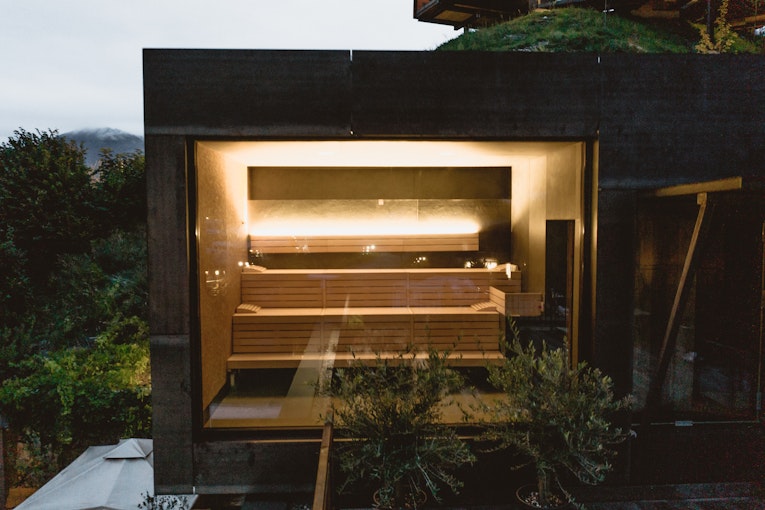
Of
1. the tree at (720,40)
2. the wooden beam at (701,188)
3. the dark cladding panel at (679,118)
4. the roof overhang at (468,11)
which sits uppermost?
the roof overhang at (468,11)

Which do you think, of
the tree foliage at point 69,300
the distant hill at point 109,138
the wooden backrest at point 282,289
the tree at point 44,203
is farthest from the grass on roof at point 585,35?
the distant hill at point 109,138

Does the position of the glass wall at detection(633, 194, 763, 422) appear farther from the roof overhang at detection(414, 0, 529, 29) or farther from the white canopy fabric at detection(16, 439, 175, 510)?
the roof overhang at detection(414, 0, 529, 29)

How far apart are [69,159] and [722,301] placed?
26.0 m

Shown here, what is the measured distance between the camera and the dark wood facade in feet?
16.1

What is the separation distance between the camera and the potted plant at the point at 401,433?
4.24m

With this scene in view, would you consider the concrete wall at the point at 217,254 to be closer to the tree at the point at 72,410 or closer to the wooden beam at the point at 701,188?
the wooden beam at the point at 701,188

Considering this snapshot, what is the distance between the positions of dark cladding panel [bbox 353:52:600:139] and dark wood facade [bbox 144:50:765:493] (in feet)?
0.04

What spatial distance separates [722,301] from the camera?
18.0 feet

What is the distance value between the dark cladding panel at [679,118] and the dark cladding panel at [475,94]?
293 millimetres

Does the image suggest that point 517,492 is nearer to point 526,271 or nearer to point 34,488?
point 526,271

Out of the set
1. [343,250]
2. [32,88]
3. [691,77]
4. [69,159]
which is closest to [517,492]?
[343,250]

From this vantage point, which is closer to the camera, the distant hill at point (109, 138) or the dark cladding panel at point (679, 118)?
the dark cladding panel at point (679, 118)

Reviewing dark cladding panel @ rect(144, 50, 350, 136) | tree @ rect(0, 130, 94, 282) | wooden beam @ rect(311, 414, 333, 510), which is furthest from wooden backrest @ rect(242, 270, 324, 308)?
tree @ rect(0, 130, 94, 282)

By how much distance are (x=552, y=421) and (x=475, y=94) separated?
10.7ft
